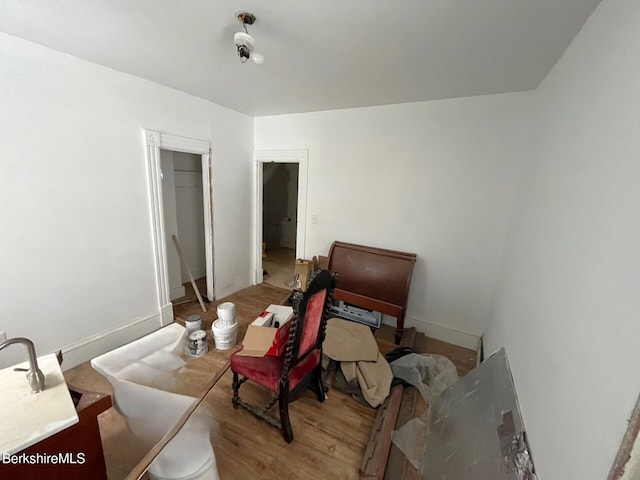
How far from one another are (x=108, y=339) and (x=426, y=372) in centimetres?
289

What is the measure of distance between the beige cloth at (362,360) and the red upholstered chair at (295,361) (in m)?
0.34

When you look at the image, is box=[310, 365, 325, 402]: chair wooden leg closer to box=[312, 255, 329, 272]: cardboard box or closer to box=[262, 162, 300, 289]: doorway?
box=[312, 255, 329, 272]: cardboard box

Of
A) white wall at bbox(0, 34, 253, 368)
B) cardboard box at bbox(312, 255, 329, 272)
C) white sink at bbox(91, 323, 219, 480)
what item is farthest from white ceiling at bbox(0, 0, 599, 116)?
white sink at bbox(91, 323, 219, 480)

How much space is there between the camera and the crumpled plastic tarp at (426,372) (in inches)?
78.3

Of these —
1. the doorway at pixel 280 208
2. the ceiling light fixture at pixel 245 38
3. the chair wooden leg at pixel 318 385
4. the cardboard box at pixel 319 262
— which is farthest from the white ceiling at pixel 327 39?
the doorway at pixel 280 208

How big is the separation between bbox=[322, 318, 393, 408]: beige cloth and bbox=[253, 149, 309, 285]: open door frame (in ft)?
4.77

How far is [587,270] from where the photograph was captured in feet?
2.63

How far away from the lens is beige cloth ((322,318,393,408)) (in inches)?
74.0

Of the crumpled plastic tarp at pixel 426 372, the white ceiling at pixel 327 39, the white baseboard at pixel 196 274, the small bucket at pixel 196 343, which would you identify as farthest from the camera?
the white baseboard at pixel 196 274

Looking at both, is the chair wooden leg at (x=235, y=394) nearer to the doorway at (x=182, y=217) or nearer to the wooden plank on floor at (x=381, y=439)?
the wooden plank on floor at (x=381, y=439)

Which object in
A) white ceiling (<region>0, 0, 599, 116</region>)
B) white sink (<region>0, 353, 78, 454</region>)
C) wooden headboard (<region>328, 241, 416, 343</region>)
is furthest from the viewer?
wooden headboard (<region>328, 241, 416, 343</region>)

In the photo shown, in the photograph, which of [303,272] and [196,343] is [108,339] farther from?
[303,272]

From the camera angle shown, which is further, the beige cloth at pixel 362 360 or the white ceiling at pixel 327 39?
the beige cloth at pixel 362 360

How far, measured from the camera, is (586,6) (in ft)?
3.52
